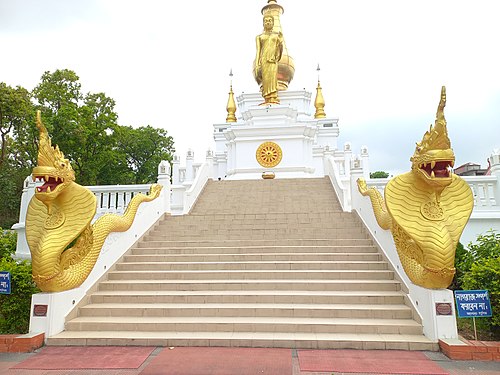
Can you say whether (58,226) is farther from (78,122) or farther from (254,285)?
(78,122)

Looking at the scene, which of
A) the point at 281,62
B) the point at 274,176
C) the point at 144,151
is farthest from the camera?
the point at 144,151

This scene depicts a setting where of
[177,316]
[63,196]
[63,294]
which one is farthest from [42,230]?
[177,316]

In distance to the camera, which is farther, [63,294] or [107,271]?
[107,271]

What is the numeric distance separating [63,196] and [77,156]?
16.7 m

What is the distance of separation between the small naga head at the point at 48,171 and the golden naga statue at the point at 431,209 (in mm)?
5327

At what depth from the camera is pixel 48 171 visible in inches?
229

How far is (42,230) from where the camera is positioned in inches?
243

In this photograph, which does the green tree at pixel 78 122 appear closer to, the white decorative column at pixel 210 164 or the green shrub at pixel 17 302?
the white decorative column at pixel 210 164

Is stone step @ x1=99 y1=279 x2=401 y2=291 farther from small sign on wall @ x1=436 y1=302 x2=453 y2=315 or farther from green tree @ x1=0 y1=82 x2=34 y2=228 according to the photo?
green tree @ x1=0 y1=82 x2=34 y2=228

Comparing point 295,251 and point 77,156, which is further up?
point 77,156

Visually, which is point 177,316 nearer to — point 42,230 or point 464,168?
point 42,230

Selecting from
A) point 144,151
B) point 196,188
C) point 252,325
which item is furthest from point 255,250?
point 144,151

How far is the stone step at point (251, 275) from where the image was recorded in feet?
22.9

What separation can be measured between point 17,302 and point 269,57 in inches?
759
